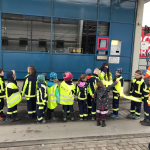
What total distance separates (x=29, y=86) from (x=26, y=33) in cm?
370

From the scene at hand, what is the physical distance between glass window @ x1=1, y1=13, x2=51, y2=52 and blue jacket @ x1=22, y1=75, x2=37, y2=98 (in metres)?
2.91

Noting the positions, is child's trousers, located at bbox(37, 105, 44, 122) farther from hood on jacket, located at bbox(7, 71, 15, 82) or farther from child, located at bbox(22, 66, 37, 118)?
hood on jacket, located at bbox(7, 71, 15, 82)

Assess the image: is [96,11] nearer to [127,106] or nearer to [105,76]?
[105,76]

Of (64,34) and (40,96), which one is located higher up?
(64,34)

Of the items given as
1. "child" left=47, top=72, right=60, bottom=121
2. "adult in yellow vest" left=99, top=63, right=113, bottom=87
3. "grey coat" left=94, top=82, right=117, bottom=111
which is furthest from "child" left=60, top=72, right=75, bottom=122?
"adult in yellow vest" left=99, top=63, right=113, bottom=87

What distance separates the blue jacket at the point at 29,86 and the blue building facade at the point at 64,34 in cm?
257

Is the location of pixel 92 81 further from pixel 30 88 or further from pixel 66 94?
pixel 30 88

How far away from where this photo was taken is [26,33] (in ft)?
23.9

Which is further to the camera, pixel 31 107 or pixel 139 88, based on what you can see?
pixel 139 88

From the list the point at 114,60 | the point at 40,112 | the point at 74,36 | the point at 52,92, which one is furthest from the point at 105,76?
the point at 74,36

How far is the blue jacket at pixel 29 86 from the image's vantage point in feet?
15.5

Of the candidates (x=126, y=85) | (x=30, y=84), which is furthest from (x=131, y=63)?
(x=30, y=84)

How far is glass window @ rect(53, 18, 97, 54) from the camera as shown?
744 centimetres

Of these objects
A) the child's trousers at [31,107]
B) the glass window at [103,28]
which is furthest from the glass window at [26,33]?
the child's trousers at [31,107]
